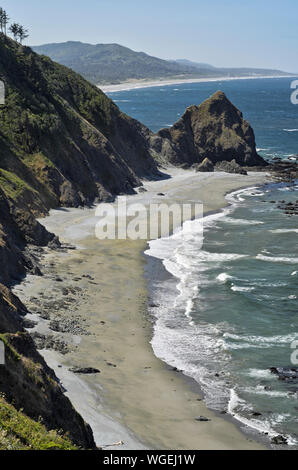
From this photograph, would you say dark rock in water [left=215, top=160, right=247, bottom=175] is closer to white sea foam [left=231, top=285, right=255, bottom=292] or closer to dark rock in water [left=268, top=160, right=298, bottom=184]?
dark rock in water [left=268, top=160, right=298, bottom=184]

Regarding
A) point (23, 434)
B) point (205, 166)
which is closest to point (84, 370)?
point (23, 434)

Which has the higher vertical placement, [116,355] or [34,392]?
[34,392]

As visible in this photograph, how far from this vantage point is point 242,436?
24.8 metres

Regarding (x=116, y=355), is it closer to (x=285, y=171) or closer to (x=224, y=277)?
(x=224, y=277)

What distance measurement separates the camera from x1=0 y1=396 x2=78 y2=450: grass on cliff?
14953mm

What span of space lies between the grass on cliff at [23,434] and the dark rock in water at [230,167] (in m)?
84.2

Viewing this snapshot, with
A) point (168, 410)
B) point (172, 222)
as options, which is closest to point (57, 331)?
point (168, 410)

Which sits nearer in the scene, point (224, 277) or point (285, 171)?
point (224, 277)

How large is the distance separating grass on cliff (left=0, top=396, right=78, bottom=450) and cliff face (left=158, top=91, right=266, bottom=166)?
88.8 metres

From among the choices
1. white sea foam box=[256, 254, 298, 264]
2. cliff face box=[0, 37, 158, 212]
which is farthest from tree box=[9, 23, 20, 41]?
white sea foam box=[256, 254, 298, 264]

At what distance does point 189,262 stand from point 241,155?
59.0m

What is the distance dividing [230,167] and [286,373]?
7268 cm

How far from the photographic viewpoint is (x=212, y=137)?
107312 mm

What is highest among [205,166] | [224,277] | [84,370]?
[205,166]
